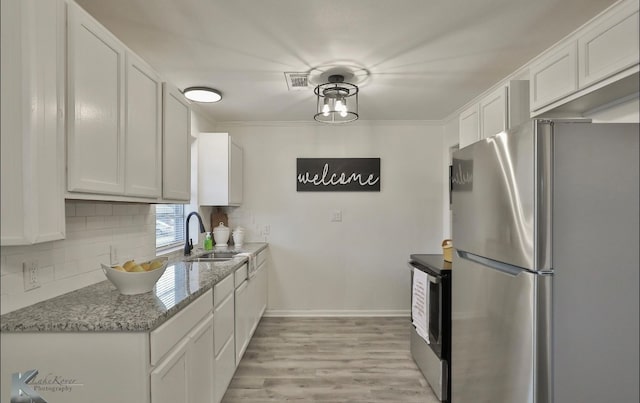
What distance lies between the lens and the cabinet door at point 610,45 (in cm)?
141

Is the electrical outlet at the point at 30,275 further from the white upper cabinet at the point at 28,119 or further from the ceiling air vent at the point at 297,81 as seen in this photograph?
the ceiling air vent at the point at 297,81

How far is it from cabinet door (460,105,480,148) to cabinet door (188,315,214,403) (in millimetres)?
2324

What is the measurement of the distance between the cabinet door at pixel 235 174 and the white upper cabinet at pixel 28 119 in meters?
2.19

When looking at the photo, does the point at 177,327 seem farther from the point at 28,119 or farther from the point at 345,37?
the point at 345,37

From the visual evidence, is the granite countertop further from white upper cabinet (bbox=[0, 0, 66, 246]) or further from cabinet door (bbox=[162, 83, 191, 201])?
cabinet door (bbox=[162, 83, 191, 201])

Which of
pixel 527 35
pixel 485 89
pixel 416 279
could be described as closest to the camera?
pixel 527 35

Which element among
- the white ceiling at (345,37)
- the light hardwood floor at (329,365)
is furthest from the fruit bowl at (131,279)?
the white ceiling at (345,37)

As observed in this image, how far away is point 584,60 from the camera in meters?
1.67

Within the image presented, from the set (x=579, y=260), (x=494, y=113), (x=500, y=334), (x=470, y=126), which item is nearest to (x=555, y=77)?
(x=494, y=113)

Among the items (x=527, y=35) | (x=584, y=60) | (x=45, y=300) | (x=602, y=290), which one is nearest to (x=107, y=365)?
(x=45, y=300)

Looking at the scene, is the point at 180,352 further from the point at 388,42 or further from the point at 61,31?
the point at 388,42

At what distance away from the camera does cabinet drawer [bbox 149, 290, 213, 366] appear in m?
1.29

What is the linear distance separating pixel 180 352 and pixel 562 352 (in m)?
1.65

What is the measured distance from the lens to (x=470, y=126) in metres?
2.63
